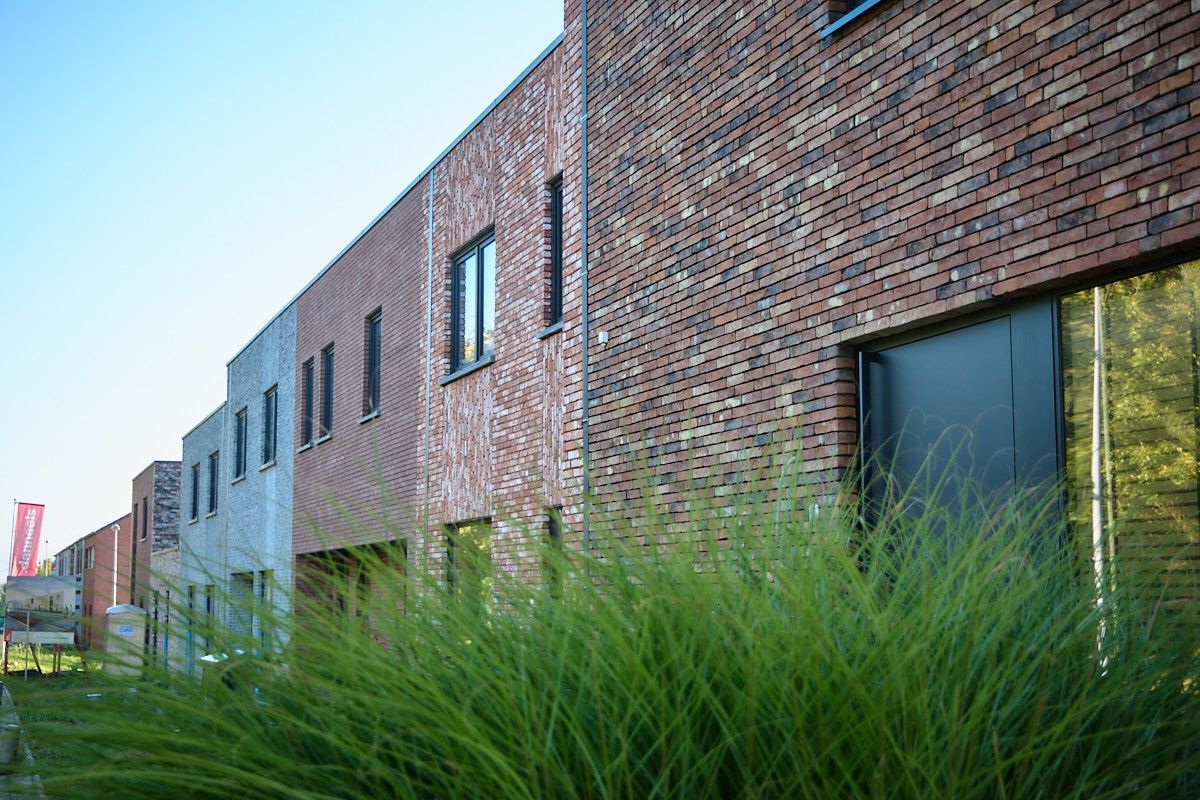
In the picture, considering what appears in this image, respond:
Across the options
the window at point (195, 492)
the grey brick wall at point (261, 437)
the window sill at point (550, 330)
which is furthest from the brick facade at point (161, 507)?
the window sill at point (550, 330)

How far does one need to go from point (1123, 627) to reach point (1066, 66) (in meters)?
3.27

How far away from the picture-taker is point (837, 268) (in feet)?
21.9

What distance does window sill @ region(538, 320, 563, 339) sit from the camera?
10.9 meters

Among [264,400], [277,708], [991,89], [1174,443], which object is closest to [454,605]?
[277,708]

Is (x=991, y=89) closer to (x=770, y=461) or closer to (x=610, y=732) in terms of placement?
(x=770, y=461)

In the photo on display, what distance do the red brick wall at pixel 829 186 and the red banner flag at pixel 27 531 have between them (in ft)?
150

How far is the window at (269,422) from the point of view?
23.0 m

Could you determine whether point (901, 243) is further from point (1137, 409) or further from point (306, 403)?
point (306, 403)

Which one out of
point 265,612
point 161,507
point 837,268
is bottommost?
point 265,612

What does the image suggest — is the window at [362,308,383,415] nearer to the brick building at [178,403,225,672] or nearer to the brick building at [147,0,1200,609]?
the brick building at [147,0,1200,609]

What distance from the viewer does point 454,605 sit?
9.14 feet

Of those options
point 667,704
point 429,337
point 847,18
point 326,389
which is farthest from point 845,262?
point 326,389

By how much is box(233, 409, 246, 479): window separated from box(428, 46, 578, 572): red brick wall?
1357 centimetres

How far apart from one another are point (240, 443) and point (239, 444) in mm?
65
